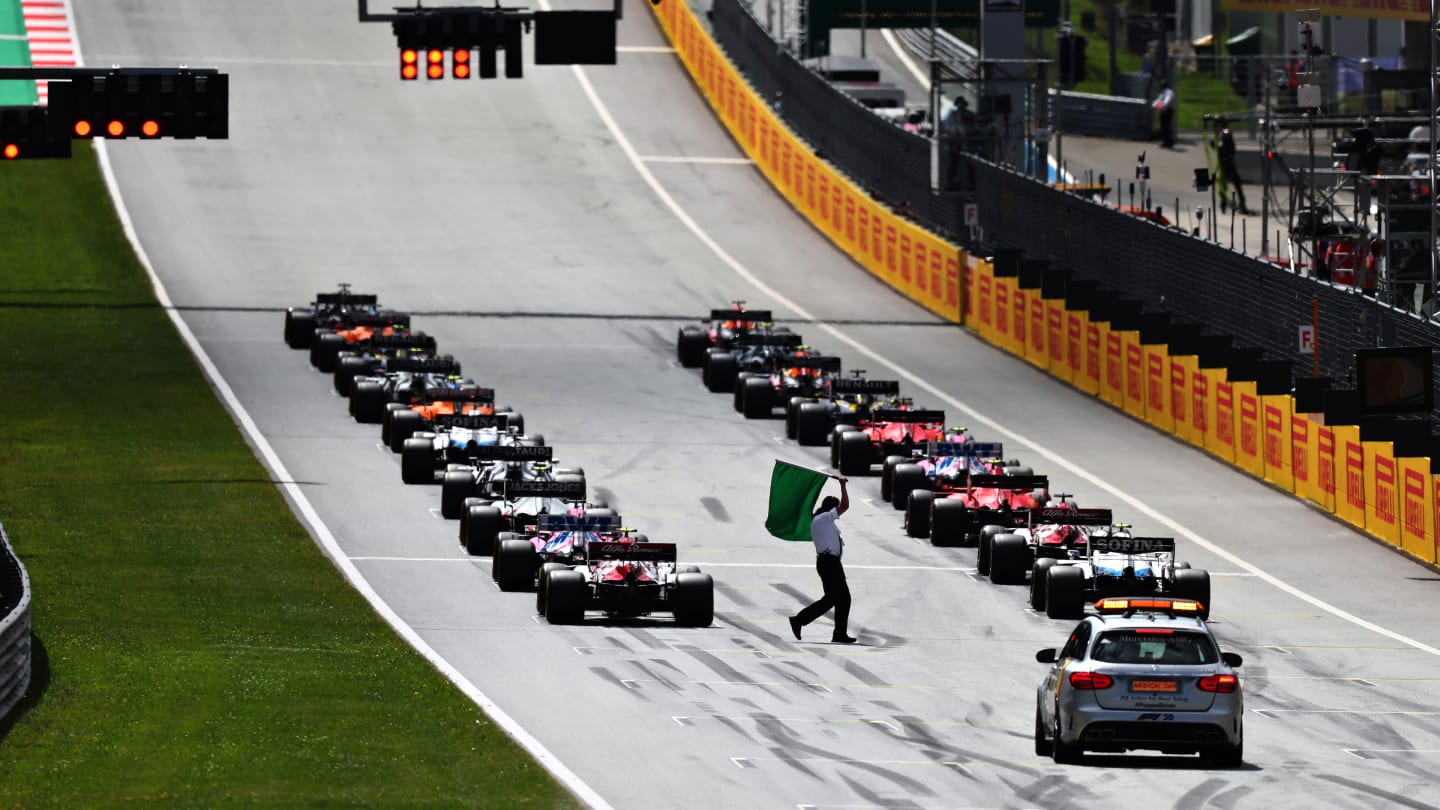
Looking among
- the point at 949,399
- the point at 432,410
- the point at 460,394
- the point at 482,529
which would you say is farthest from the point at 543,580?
the point at 949,399

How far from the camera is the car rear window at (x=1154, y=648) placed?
74.9ft

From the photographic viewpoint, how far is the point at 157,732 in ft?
75.6

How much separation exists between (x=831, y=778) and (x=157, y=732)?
220 inches

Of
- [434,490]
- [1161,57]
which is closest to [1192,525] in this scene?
[434,490]

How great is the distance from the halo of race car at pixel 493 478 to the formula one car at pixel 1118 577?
405 cm

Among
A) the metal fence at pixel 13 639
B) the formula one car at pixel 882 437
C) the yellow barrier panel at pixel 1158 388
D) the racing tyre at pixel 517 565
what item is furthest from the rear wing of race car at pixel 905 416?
the metal fence at pixel 13 639

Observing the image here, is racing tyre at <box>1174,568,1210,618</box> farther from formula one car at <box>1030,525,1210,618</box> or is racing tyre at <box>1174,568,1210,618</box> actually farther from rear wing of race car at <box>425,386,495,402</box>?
rear wing of race car at <box>425,386,495,402</box>

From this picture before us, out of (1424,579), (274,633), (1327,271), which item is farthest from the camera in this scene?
(1327,271)

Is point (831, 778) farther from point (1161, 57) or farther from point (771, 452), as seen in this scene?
point (1161, 57)

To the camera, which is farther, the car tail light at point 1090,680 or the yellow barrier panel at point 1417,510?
the yellow barrier panel at point 1417,510

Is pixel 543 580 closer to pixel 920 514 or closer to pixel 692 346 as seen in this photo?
pixel 920 514

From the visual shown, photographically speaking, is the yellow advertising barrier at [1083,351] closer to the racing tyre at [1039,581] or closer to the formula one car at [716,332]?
the formula one car at [716,332]

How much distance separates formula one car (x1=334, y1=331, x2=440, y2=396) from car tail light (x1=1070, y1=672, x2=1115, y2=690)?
24.5m

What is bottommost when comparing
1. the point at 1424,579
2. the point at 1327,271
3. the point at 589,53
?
the point at 1424,579
